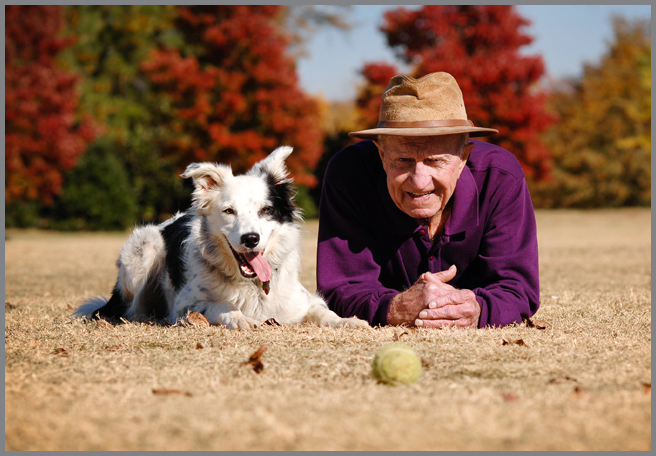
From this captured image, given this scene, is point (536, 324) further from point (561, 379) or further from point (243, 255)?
point (243, 255)

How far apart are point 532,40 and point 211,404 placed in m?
22.5

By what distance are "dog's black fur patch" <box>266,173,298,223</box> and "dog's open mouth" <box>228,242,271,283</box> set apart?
1.13 ft

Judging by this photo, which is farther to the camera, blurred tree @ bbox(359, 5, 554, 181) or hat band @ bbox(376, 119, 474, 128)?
blurred tree @ bbox(359, 5, 554, 181)

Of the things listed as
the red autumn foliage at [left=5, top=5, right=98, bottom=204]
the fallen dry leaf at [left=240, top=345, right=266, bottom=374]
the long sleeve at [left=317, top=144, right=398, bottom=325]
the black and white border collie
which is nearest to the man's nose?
the long sleeve at [left=317, top=144, right=398, bottom=325]

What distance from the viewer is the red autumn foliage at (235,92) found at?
18.8m

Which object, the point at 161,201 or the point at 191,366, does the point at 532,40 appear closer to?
the point at 161,201

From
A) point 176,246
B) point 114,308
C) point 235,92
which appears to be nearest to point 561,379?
point 176,246

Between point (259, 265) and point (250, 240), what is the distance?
304 millimetres

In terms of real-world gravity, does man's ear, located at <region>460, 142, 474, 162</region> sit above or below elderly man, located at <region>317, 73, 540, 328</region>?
above

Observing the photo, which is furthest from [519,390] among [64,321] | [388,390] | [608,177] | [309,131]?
[608,177]

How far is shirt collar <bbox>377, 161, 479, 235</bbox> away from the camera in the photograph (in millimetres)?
4195

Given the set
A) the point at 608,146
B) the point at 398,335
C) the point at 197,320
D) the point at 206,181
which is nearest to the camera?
the point at 398,335

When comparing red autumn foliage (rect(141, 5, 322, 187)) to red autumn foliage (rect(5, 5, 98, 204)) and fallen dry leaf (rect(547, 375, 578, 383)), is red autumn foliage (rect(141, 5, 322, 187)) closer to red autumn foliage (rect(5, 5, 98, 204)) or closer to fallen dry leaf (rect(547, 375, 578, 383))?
red autumn foliage (rect(5, 5, 98, 204))

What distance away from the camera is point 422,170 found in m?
4.01
